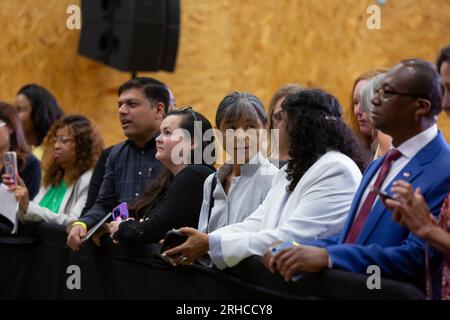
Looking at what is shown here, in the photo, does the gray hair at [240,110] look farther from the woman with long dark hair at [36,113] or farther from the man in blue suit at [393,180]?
the woman with long dark hair at [36,113]

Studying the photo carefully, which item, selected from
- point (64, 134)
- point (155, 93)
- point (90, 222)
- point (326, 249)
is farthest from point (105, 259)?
point (326, 249)

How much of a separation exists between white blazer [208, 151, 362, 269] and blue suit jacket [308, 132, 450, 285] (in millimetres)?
272

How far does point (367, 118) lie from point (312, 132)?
77cm

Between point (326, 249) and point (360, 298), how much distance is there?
0.26 meters

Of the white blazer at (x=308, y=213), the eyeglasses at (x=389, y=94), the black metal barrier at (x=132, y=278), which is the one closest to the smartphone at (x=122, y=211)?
the black metal barrier at (x=132, y=278)

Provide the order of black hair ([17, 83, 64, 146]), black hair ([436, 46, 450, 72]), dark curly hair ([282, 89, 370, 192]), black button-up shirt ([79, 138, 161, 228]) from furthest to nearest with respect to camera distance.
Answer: black hair ([17, 83, 64, 146]) → black button-up shirt ([79, 138, 161, 228]) → dark curly hair ([282, 89, 370, 192]) → black hair ([436, 46, 450, 72])

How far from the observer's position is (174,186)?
4.26 metres

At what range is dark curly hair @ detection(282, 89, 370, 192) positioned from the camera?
3.63 meters

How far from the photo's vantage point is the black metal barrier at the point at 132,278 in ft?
9.95

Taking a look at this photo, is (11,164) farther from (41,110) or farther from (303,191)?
(303,191)

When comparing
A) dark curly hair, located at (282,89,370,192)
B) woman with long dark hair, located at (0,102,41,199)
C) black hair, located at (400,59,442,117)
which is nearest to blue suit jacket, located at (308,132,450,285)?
black hair, located at (400,59,442,117)

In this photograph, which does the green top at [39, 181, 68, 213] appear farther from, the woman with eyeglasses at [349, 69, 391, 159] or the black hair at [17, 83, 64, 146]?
the woman with eyeglasses at [349, 69, 391, 159]

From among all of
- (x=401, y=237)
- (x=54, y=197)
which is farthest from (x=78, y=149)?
(x=401, y=237)
